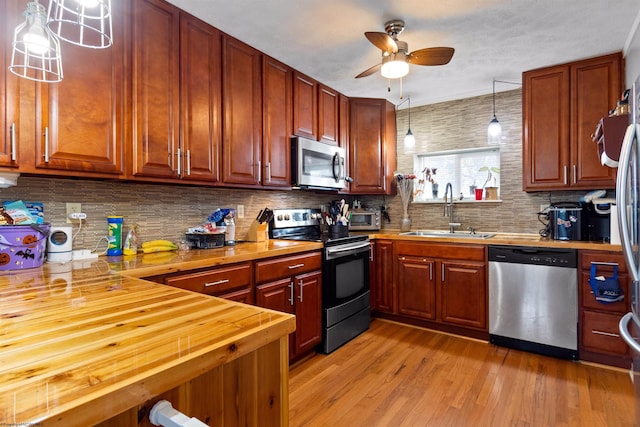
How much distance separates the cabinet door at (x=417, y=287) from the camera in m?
3.11

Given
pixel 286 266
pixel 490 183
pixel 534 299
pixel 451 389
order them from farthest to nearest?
pixel 490 183
pixel 534 299
pixel 286 266
pixel 451 389

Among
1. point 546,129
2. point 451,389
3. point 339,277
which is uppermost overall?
point 546,129

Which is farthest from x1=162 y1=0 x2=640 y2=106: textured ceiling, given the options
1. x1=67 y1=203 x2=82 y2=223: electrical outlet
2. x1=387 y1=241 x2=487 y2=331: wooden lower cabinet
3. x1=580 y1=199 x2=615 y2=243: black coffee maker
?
x1=387 y1=241 x2=487 y2=331: wooden lower cabinet

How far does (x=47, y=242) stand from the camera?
1720 mm

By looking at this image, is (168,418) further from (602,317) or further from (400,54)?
(602,317)

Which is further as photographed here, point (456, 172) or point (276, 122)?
point (456, 172)

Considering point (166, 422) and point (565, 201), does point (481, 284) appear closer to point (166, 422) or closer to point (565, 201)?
point (565, 201)

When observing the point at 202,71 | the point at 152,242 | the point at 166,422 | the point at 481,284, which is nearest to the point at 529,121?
the point at 481,284

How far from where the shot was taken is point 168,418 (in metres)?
0.57

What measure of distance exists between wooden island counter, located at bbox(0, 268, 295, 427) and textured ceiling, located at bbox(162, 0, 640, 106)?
1.81m

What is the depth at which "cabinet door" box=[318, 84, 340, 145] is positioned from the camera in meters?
3.22

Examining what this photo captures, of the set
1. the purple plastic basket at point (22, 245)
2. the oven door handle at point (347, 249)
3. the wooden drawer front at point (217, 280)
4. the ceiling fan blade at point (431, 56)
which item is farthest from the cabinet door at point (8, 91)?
the ceiling fan blade at point (431, 56)

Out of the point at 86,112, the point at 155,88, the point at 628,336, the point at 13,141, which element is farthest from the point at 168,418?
the point at 155,88

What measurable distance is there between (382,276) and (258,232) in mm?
1336
